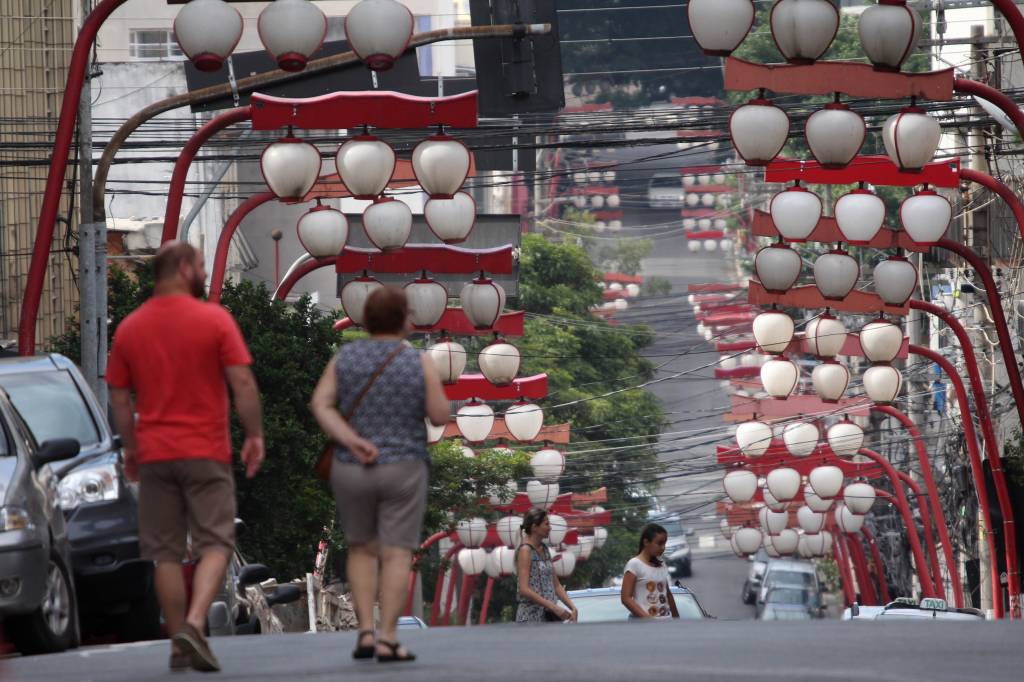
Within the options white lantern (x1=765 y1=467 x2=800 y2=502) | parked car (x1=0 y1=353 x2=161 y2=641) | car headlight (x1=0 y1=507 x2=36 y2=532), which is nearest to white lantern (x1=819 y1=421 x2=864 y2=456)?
white lantern (x1=765 y1=467 x2=800 y2=502)

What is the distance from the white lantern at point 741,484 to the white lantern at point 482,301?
38.2 ft

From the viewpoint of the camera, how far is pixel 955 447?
3756 cm

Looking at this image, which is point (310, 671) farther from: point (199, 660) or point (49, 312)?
point (49, 312)

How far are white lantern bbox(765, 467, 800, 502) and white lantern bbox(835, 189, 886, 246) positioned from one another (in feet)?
45.0

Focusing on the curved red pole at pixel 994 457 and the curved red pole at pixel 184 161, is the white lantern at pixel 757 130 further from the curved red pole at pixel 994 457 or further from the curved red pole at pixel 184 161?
the curved red pole at pixel 994 457

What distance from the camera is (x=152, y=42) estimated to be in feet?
171

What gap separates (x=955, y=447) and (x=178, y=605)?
3101cm

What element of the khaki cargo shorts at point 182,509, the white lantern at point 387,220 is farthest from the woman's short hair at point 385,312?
the white lantern at point 387,220

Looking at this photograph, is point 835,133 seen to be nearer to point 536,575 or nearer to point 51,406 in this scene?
point 536,575

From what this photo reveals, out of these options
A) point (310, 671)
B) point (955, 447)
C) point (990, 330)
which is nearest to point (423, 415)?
point (310, 671)

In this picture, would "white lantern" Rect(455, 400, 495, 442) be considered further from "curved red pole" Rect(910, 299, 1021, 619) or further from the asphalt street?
the asphalt street

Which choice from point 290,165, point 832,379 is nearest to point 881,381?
point 832,379

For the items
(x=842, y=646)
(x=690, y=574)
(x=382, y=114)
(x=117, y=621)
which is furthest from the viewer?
(x=690, y=574)

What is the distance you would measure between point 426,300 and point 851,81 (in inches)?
254
